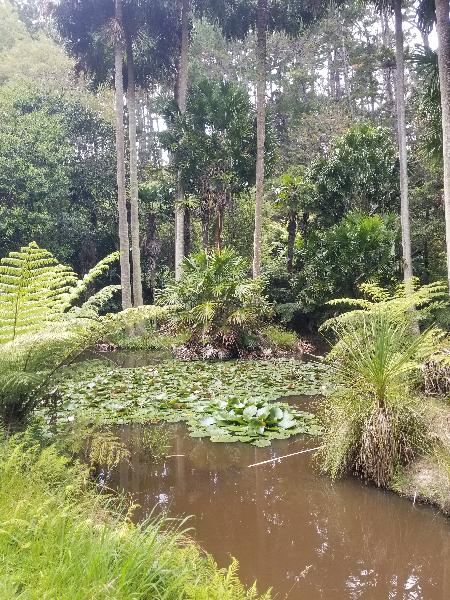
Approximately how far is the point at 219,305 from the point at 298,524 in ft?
24.4

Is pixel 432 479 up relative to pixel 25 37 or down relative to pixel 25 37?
down

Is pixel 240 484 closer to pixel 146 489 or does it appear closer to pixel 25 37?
pixel 146 489

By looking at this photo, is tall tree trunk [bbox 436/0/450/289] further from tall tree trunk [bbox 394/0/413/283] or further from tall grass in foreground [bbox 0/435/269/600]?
tall grass in foreground [bbox 0/435/269/600]

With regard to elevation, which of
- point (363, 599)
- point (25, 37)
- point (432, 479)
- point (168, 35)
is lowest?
point (363, 599)

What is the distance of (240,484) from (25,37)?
27583 millimetres

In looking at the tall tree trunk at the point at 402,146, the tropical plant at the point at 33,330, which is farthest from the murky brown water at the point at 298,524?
the tall tree trunk at the point at 402,146

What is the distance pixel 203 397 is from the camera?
629 centimetres

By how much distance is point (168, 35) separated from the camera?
14.7 meters

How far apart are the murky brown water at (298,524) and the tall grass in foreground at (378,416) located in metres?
0.21

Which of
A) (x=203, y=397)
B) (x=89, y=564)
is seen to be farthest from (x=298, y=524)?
(x=203, y=397)

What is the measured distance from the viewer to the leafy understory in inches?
197

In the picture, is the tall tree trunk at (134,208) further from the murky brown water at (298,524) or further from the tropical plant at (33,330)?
the tropical plant at (33,330)

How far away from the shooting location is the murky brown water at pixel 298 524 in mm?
2717

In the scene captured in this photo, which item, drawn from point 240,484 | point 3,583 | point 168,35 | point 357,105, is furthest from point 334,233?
point 357,105
